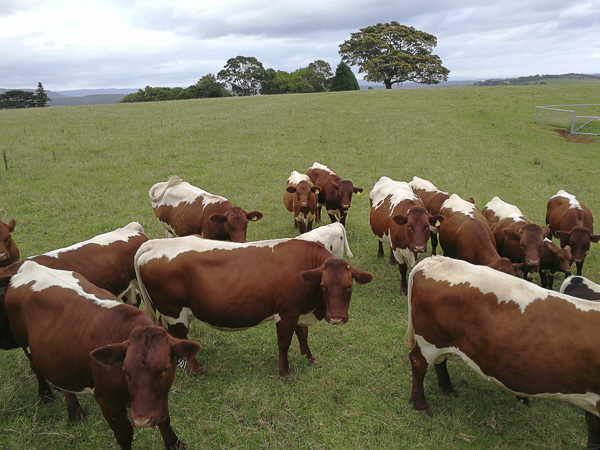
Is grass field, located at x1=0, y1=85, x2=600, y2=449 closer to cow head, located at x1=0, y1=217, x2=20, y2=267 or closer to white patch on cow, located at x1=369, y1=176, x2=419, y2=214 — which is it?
white patch on cow, located at x1=369, y1=176, x2=419, y2=214

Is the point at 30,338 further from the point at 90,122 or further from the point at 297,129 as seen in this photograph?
the point at 90,122

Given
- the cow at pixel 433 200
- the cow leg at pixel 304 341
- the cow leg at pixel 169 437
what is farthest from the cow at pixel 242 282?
the cow at pixel 433 200

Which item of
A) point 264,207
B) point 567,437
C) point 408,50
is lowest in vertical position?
point 567,437

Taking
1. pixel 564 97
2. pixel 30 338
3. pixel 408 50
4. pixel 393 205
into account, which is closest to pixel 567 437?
pixel 393 205

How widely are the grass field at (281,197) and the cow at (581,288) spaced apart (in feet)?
4.52

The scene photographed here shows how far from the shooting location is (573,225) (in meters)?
8.88

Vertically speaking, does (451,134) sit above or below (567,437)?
above

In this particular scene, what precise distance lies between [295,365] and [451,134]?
2047 cm

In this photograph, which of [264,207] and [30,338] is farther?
[264,207]

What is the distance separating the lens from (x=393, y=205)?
8.64 meters

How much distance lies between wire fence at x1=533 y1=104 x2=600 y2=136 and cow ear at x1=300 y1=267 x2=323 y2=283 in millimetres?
24960

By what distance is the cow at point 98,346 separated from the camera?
11.1 feet

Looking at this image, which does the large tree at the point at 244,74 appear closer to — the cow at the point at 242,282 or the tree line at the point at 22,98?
the tree line at the point at 22,98

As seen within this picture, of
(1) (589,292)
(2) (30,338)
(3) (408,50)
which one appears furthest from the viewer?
(3) (408,50)
